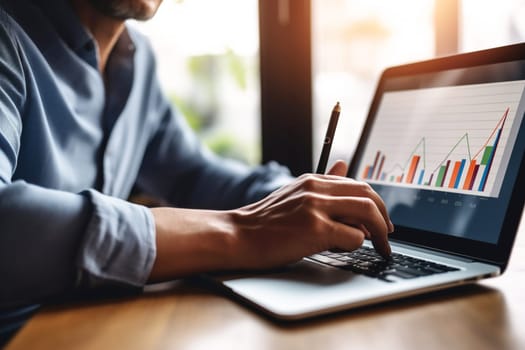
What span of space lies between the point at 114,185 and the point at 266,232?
64 cm

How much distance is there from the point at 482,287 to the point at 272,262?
0.73 feet

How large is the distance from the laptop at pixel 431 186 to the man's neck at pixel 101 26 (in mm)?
586

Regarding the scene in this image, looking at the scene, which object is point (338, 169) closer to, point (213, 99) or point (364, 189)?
point (364, 189)

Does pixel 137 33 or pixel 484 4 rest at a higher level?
pixel 484 4

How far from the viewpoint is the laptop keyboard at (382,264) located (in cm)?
58

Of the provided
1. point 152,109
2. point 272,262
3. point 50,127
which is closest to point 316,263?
point 272,262

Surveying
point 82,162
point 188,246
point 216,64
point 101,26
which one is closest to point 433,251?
point 188,246

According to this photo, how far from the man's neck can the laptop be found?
23.1 inches

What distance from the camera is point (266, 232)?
62 cm

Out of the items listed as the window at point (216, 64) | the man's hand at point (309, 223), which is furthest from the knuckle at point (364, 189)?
the window at point (216, 64)

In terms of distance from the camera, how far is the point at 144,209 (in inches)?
23.7

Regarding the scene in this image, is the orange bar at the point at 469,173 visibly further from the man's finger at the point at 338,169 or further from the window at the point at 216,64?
the window at the point at 216,64

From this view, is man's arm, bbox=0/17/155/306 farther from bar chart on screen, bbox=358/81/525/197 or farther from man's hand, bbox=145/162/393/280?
bar chart on screen, bbox=358/81/525/197

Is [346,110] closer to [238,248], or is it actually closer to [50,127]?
[50,127]
